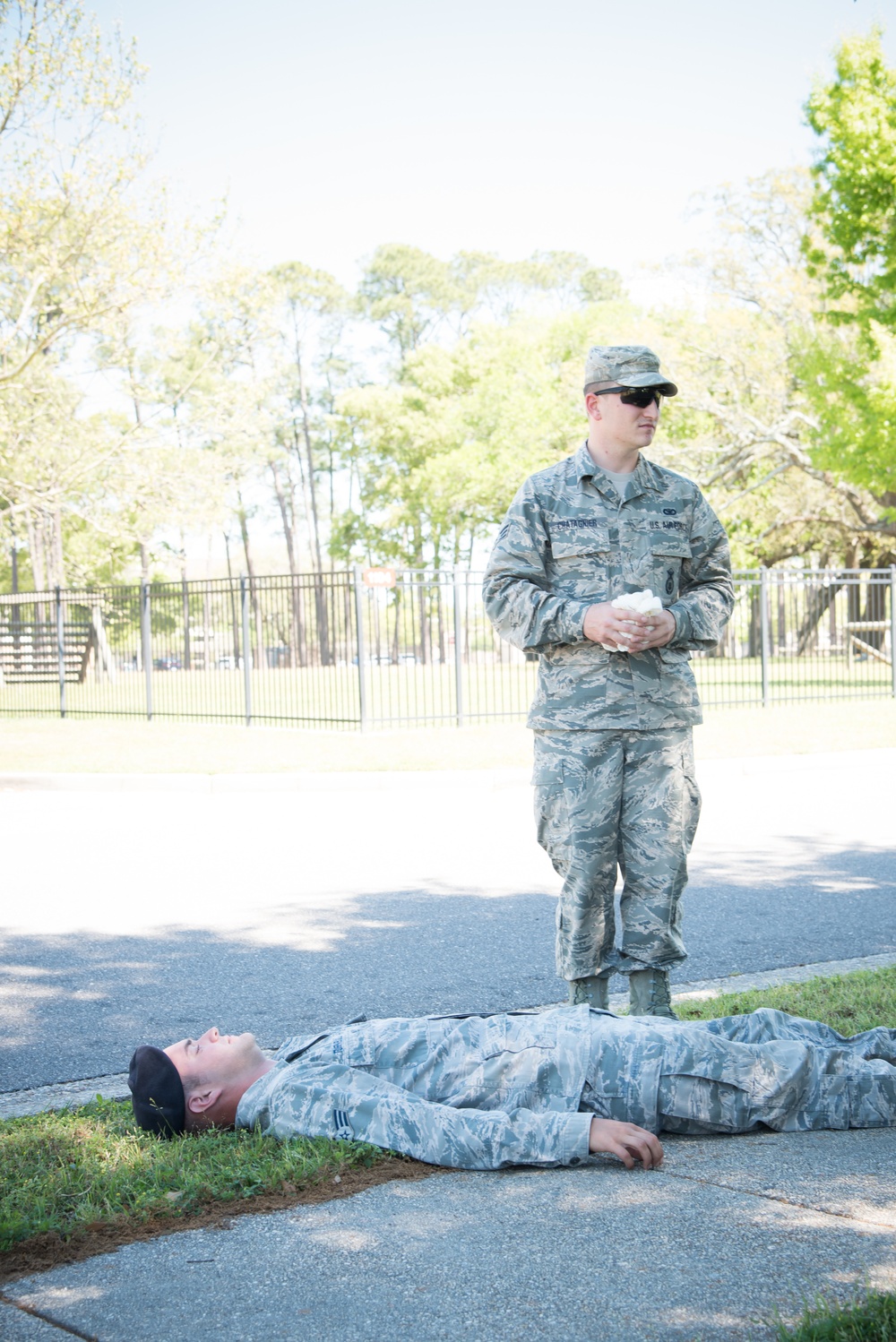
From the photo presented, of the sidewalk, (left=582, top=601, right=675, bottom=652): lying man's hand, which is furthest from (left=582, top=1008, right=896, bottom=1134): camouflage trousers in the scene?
(left=582, top=601, right=675, bottom=652): lying man's hand

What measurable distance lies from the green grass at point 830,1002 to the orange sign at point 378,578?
1240 cm

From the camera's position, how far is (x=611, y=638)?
3758 mm

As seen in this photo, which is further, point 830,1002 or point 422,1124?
point 830,1002

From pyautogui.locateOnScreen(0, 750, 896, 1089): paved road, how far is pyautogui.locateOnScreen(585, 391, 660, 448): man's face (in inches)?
83.8

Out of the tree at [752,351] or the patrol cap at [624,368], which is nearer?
the patrol cap at [624,368]

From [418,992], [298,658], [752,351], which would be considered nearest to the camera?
[418,992]

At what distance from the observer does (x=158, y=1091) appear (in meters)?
3.16

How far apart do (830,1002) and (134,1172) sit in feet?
7.90

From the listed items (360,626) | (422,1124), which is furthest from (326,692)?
(422,1124)

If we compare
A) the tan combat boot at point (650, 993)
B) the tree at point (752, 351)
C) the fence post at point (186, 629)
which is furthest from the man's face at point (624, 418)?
the tree at point (752, 351)

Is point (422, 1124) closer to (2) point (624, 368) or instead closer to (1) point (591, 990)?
(1) point (591, 990)

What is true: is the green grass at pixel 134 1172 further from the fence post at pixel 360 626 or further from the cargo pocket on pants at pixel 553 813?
the fence post at pixel 360 626

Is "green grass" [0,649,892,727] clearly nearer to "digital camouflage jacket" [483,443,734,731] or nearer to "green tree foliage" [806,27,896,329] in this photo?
"green tree foliage" [806,27,896,329]

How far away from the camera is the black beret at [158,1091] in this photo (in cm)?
316
